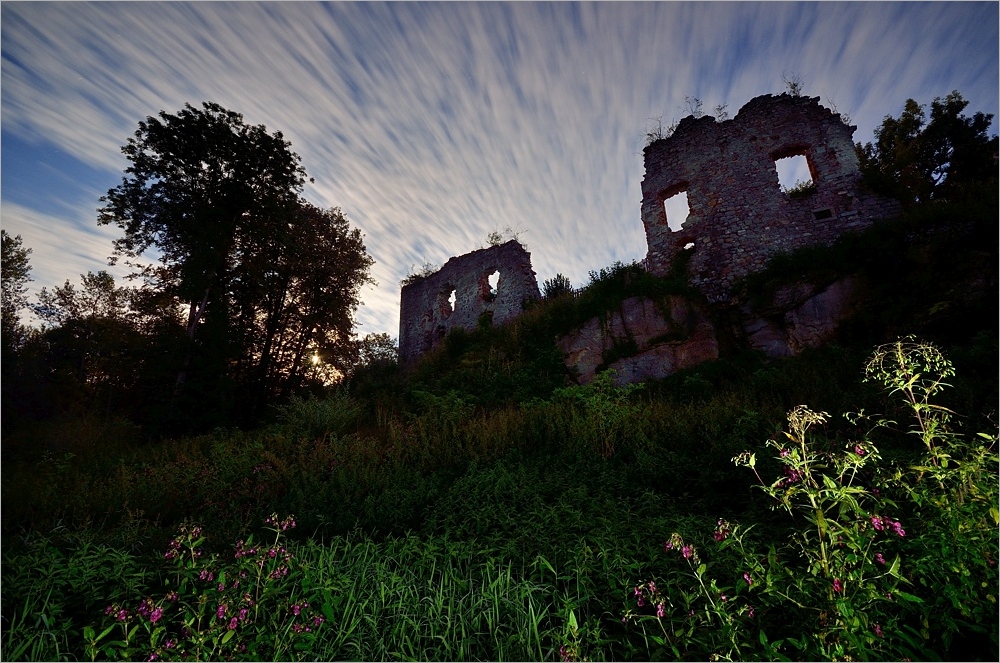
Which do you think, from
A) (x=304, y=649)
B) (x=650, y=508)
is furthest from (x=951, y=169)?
(x=304, y=649)

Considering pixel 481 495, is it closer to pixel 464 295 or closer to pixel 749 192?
pixel 749 192

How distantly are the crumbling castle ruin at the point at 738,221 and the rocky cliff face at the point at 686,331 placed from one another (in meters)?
0.02

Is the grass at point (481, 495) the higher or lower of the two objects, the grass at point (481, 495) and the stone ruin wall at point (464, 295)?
the lower

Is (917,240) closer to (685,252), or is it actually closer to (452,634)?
(685,252)

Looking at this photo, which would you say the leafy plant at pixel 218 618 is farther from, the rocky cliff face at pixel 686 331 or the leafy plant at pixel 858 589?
the rocky cliff face at pixel 686 331

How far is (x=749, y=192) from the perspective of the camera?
1019 cm

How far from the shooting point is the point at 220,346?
10008 mm

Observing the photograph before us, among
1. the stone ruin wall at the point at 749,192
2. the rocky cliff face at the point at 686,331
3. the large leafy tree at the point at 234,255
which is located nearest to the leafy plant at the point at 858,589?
the rocky cliff face at the point at 686,331

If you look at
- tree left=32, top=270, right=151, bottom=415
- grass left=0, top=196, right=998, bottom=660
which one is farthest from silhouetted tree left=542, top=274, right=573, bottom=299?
tree left=32, top=270, right=151, bottom=415

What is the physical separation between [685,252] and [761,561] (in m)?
9.88

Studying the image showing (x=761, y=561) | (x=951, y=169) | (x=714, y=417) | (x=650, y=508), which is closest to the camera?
(x=761, y=561)

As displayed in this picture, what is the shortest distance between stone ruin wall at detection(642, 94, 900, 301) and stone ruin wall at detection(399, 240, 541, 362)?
5.32 metres

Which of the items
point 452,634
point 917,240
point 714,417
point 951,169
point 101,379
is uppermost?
point 951,169

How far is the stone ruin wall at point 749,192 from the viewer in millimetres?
9484
